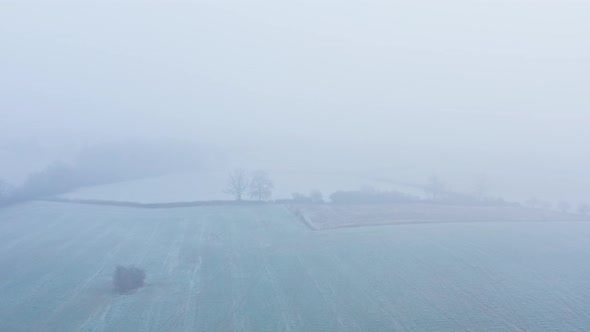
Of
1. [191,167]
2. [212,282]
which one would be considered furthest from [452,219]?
[191,167]

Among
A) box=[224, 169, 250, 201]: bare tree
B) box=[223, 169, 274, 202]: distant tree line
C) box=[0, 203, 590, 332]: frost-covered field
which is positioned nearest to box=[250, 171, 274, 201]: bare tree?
box=[223, 169, 274, 202]: distant tree line

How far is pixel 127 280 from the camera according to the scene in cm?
2778

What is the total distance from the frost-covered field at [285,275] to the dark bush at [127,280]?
26.9 inches

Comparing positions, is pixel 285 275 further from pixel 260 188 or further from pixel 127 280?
pixel 260 188

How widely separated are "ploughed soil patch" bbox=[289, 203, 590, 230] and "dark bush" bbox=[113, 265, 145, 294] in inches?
758

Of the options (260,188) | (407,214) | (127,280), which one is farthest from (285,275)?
(260,188)

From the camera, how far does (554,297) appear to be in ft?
88.3

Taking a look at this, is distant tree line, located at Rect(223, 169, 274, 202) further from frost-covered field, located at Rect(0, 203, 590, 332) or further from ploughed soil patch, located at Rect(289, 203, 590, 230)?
frost-covered field, located at Rect(0, 203, 590, 332)

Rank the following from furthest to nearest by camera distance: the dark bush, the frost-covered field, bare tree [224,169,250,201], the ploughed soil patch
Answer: bare tree [224,169,250,201] → the ploughed soil patch → the dark bush → the frost-covered field

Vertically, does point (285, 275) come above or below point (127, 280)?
below

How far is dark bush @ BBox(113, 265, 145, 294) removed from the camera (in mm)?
27594

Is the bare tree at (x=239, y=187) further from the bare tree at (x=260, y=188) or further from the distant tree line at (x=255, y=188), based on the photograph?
the bare tree at (x=260, y=188)

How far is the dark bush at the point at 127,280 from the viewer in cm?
2759

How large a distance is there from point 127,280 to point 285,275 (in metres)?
10.5
